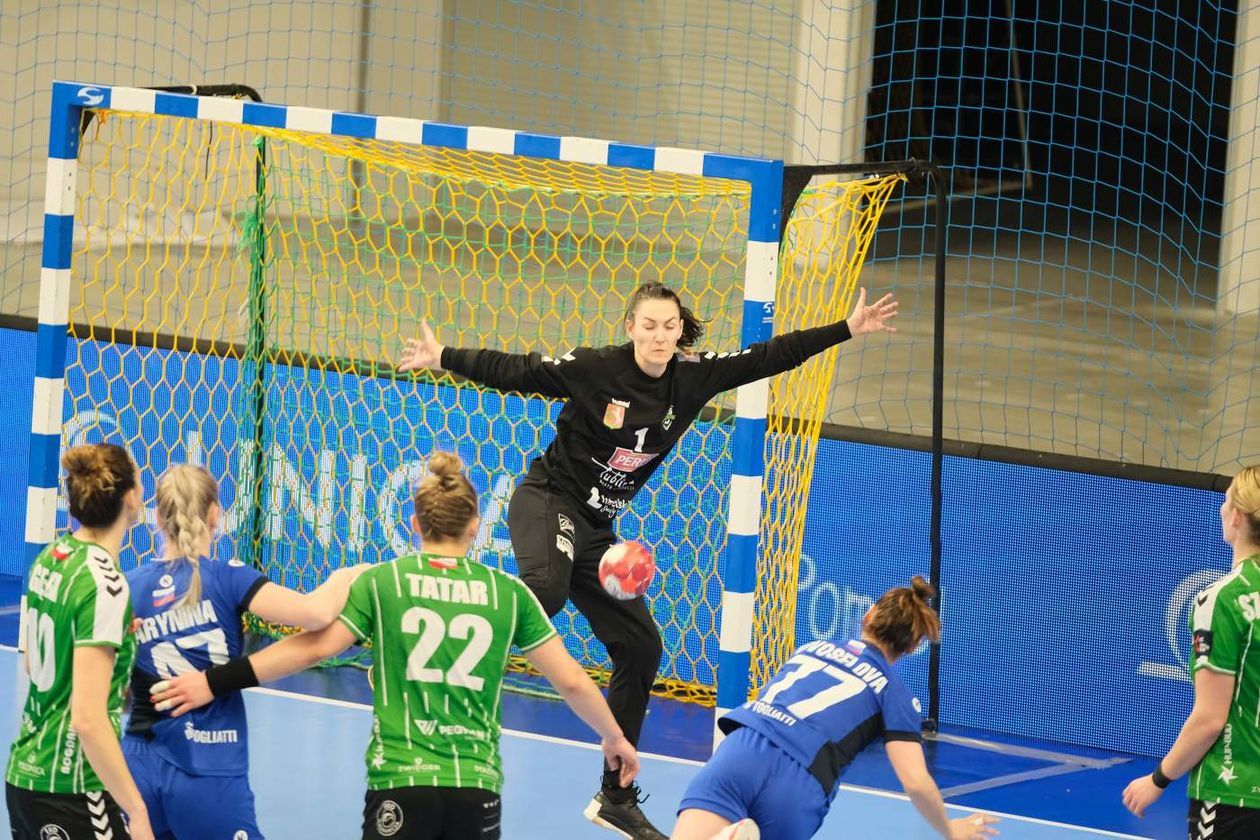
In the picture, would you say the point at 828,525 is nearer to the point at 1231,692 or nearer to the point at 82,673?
the point at 1231,692

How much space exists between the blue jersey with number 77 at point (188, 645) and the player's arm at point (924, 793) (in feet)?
5.37

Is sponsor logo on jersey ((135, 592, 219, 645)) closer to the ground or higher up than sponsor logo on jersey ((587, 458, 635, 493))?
closer to the ground

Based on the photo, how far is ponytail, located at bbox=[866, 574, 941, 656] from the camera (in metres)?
4.31

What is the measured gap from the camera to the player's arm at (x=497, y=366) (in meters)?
5.57

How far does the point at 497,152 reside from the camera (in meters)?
6.25

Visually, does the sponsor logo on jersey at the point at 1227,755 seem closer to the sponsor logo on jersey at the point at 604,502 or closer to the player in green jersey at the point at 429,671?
the player in green jersey at the point at 429,671

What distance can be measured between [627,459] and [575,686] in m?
1.73

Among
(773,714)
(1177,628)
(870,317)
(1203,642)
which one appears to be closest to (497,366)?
(870,317)

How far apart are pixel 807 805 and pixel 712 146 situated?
466 inches

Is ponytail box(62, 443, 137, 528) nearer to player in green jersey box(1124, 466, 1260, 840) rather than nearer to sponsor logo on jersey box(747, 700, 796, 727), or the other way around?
sponsor logo on jersey box(747, 700, 796, 727)

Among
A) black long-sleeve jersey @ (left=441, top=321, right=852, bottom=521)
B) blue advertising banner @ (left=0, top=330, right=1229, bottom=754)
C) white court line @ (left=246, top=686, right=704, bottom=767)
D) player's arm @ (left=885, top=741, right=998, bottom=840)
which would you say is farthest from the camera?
blue advertising banner @ (left=0, top=330, right=1229, bottom=754)

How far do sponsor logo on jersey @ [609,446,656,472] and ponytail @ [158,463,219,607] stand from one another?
2.01m

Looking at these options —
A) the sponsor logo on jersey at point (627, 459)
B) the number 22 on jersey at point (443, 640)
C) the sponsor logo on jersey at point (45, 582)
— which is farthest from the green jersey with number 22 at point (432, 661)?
the sponsor logo on jersey at point (627, 459)

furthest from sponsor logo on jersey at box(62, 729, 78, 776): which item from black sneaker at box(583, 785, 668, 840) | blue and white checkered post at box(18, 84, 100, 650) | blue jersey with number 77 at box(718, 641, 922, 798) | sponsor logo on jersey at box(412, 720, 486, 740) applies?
blue and white checkered post at box(18, 84, 100, 650)
